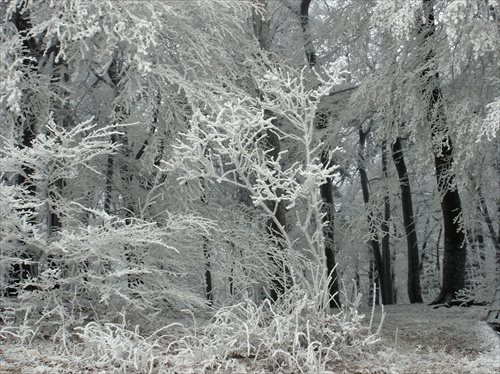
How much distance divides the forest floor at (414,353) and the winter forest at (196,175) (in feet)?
0.11

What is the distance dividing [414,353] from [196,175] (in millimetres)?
2436

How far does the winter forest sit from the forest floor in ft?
0.11

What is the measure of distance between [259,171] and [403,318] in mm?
4645

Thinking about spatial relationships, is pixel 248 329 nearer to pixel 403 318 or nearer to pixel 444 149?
pixel 403 318

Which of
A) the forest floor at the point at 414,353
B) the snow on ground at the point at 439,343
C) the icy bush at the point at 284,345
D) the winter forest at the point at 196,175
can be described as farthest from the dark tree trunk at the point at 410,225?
the icy bush at the point at 284,345

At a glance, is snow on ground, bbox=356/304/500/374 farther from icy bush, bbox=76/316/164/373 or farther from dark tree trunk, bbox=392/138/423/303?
dark tree trunk, bbox=392/138/423/303

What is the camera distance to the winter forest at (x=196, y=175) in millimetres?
4840

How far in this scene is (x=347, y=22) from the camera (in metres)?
9.41

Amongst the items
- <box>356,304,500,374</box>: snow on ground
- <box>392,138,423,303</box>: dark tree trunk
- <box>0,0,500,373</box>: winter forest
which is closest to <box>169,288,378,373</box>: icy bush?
<box>0,0,500,373</box>: winter forest

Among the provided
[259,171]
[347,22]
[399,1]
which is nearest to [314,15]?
[347,22]

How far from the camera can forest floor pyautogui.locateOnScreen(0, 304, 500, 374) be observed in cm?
446

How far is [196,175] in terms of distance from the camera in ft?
17.1

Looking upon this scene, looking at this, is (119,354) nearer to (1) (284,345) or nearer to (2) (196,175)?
(1) (284,345)

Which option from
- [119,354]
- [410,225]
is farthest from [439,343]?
[410,225]
